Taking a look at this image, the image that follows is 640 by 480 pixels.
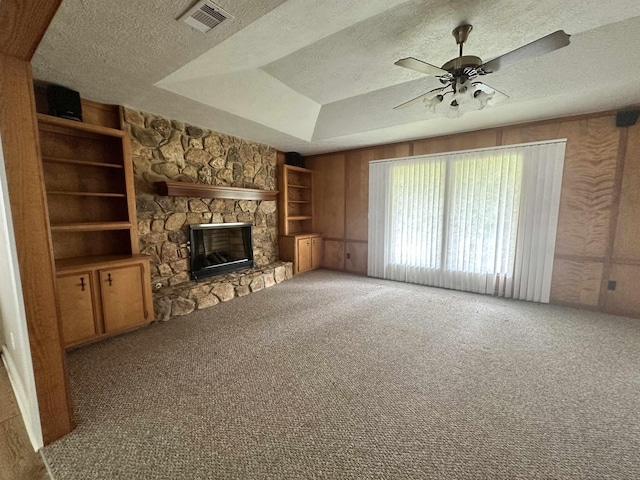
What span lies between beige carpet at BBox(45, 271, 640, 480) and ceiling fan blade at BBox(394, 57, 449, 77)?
8.02 feet

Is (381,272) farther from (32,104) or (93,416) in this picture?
(32,104)

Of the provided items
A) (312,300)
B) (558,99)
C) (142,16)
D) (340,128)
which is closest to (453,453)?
(312,300)

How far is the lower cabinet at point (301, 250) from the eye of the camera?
5223 millimetres

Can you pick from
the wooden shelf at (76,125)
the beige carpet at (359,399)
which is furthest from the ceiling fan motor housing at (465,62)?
the wooden shelf at (76,125)

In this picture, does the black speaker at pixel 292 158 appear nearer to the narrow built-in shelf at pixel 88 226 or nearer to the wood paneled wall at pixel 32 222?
the narrow built-in shelf at pixel 88 226

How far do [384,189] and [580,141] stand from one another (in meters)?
2.68

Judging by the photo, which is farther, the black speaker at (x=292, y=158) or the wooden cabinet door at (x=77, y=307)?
the black speaker at (x=292, y=158)

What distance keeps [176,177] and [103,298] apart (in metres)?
1.79

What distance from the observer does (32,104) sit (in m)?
1.40

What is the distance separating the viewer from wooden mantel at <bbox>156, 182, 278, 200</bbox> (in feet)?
11.1

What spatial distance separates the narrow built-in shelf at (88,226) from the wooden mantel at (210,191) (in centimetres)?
65

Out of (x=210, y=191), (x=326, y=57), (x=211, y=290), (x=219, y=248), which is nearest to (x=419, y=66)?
(x=326, y=57)

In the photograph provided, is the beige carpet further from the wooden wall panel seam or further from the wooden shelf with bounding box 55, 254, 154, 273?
the wooden shelf with bounding box 55, 254, 154, 273

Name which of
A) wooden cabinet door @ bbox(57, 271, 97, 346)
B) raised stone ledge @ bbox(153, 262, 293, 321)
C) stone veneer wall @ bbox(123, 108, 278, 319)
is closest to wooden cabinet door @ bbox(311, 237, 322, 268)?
raised stone ledge @ bbox(153, 262, 293, 321)
